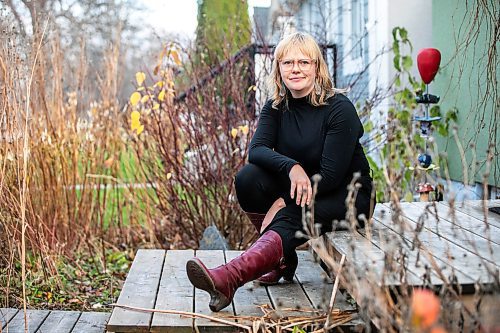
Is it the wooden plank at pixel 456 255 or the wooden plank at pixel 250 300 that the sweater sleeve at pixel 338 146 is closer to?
the wooden plank at pixel 456 255

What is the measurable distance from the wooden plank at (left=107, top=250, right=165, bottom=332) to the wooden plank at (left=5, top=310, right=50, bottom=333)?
51cm

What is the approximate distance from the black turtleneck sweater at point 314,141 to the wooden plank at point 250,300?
467mm

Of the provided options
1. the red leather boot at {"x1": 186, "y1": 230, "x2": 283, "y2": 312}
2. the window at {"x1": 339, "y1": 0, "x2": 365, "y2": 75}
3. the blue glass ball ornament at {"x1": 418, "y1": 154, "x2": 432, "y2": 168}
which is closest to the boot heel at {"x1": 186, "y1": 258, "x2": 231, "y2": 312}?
the red leather boot at {"x1": 186, "y1": 230, "x2": 283, "y2": 312}

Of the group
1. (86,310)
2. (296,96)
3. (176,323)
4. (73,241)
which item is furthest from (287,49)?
(73,241)

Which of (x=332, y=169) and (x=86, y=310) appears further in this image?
(x=86, y=310)

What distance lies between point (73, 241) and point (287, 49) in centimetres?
263

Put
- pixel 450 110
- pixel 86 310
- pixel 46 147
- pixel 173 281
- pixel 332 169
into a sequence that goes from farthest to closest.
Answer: pixel 450 110
pixel 46 147
pixel 86 310
pixel 173 281
pixel 332 169

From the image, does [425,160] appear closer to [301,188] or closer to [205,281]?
[301,188]

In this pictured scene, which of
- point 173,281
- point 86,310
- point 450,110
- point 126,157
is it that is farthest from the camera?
point 126,157

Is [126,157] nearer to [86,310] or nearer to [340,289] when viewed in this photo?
[86,310]

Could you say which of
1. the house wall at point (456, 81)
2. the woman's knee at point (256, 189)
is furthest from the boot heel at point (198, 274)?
the house wall at point (456, 81)

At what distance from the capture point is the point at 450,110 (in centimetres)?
541

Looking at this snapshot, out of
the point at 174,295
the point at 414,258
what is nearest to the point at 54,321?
the point at 174,295

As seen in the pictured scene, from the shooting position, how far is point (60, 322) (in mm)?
3633
